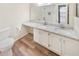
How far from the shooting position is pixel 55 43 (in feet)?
5.72

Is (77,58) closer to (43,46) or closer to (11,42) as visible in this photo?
(43,46)

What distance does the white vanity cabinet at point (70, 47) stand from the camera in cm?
167

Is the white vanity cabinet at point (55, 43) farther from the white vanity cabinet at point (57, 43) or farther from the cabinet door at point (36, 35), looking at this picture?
the cabinet door at point (36, 35)

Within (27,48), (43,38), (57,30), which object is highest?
(57,30)

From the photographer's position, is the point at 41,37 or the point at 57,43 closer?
the point at 57,43

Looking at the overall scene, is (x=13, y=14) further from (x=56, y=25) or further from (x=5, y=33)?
(x=56, y=25)

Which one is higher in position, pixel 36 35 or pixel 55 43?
pixel 36 35

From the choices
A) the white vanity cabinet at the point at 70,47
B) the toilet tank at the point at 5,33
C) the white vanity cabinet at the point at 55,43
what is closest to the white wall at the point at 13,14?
the toilet tank at the point at 5,33

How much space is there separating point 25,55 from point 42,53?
9.1 inches

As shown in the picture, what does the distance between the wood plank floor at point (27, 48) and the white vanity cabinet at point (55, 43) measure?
80 millimetres

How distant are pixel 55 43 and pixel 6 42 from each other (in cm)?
67

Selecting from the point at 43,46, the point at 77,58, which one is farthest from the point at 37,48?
the point at 77,58

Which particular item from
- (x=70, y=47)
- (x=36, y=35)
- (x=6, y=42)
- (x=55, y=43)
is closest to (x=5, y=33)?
(x=6, y=42)

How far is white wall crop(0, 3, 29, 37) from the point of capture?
66.9 inches
